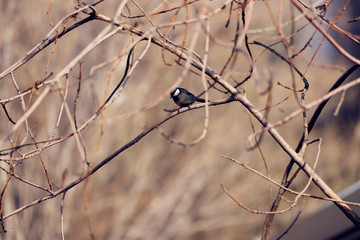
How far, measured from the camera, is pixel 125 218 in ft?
17.7

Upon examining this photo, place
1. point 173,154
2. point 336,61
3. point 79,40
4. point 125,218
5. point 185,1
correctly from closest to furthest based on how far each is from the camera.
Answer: point 185,1 → point 79,40 → point 125,218 → point 173,154 → point 336,61

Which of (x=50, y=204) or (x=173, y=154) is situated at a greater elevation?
(x=173, y=154)

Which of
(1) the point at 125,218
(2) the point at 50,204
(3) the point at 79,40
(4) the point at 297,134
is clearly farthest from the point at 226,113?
(2) the point at 50,204

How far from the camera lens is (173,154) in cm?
642

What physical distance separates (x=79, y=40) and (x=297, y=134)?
404 cm

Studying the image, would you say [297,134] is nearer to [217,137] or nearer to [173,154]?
[217,137]

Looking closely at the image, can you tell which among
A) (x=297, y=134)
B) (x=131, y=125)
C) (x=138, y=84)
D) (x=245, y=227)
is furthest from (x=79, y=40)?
(x=297, y=134)

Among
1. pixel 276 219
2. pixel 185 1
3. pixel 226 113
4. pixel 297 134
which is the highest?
pixel 226 113

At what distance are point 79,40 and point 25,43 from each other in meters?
0.76

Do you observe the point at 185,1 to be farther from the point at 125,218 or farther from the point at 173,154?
the point at 173,154

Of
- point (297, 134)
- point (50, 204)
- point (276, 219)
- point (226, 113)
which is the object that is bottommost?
point (276, 219)

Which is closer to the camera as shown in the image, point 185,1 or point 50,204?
point 185,1

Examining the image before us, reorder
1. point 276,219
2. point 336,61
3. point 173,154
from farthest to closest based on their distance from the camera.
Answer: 1. point 336,61
2. point 173,154
3. point 276,219

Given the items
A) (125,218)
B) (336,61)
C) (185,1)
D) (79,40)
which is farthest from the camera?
(336,61)
